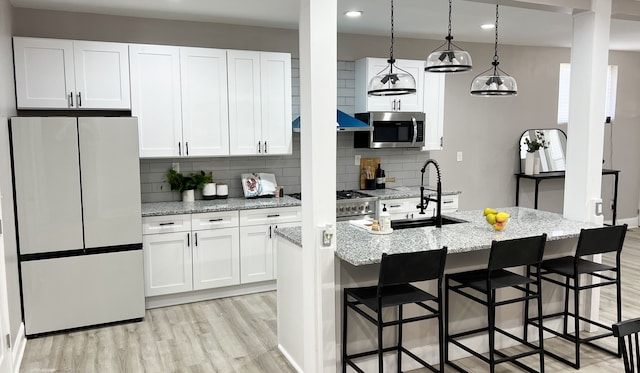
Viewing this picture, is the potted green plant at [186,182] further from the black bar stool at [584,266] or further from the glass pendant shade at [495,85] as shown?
the black bar stool at [584,266]

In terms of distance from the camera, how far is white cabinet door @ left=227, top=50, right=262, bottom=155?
4785mm

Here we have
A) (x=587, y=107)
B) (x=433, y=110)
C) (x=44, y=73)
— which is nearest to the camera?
(x=587, y=107)

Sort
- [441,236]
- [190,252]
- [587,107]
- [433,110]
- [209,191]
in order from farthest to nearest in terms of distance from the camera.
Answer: [433,110]
[209,191]
[190,252]
[587,107]
[441,236]

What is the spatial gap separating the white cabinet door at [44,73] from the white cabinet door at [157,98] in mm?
507

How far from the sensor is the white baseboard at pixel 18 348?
10.9ft

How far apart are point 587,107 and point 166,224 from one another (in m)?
3.54

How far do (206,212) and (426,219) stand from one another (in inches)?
78.3

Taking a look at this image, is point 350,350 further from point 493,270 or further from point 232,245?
point 232,245

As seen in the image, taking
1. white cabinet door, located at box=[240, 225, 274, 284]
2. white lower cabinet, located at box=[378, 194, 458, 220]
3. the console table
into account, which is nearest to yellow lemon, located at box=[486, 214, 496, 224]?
white lower cabinet, located at box=[378, 194, 458, 220]

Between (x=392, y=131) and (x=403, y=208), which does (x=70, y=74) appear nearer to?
(x=392, y=131)

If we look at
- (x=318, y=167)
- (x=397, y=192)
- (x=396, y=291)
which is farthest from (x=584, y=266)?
(x=397, y=192)

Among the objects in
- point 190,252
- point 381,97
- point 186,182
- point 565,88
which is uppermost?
point 565,88

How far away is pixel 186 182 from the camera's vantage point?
4.86 m

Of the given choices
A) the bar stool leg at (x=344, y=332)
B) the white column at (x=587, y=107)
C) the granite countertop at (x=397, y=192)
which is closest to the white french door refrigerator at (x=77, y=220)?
the bar stool leg at (x=344, y=332)
